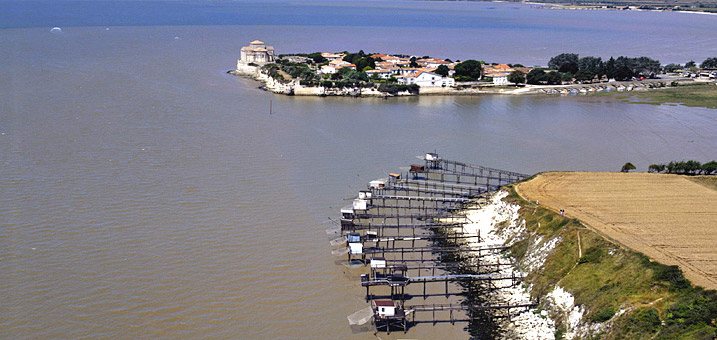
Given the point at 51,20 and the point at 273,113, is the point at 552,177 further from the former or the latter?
the point at 51,20

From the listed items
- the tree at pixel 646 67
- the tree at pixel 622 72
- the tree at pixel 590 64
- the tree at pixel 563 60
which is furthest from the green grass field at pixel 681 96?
the tree at pixel 563 60

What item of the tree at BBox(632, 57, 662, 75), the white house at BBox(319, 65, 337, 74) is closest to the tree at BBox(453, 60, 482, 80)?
the white house at BBox(319, 65, 337, 74)

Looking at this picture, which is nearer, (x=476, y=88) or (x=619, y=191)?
(x=619, y=191)

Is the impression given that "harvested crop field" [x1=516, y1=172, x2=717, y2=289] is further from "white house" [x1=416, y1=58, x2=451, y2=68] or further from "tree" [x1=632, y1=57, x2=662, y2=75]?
"tree" [x1=632, y1=57, x2=662, y2=75]

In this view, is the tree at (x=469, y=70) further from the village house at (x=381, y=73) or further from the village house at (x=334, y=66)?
the village house at (x=334, y=66)

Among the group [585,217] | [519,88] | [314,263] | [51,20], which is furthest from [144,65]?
[51,20]

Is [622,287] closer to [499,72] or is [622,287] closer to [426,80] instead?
[426,80]
